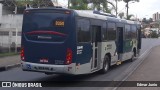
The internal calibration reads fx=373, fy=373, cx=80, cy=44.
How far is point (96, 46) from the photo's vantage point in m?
15.8

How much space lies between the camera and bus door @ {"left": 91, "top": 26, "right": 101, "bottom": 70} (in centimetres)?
1548

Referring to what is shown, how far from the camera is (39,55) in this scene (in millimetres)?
13656

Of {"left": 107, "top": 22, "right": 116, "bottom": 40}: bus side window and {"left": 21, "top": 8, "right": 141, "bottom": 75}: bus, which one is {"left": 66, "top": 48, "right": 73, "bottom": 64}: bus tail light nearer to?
{"left": 21, "top": 8, "right": 141, "bottom": 75}: bus

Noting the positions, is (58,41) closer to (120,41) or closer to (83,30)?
(83,30)

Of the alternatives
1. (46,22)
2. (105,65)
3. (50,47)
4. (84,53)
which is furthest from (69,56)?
(105,65)

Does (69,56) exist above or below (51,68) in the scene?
above

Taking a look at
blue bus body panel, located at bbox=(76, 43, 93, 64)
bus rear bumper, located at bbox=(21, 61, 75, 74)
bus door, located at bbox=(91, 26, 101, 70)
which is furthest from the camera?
bus door, located at bbox=(91, 26, 101, 70)

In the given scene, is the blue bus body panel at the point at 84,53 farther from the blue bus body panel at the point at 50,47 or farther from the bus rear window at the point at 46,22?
the bus rear window at the point at 46,22

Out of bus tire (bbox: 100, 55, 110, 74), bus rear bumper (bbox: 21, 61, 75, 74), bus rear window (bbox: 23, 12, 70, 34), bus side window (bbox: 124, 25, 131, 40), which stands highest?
bus rear window (bbox: 23, 12, 70, 34)

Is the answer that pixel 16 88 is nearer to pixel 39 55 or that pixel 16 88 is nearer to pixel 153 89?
pixel 39 55

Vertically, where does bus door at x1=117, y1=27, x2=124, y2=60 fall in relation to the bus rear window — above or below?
below

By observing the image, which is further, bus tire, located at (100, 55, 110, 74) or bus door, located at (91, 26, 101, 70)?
bus tire, located at (100, 55, 110, 74)

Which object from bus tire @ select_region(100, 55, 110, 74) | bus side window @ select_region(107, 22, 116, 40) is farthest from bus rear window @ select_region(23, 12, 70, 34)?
bus side window @ select_region(107, 22, 116, 40)

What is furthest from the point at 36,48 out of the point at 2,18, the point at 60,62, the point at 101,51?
the point at 2,18
